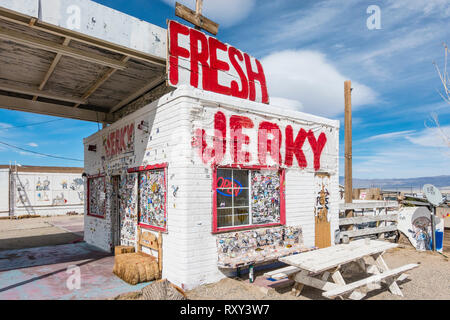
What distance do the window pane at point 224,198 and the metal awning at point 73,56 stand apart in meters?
3.20

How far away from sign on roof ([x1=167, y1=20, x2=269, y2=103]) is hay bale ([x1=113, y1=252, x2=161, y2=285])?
149 inches

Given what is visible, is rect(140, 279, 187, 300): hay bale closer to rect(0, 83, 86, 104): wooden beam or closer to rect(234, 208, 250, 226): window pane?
rect(234, 208, 250, 226): window pane

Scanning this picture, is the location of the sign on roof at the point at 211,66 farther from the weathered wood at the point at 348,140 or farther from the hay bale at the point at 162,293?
the hay bale at the point at 162,293

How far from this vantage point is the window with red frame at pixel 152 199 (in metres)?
6.44

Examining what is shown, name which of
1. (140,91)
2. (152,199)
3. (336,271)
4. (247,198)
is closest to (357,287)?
(336,271)

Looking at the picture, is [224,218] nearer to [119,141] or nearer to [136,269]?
[136,269]

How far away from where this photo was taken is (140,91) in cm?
914

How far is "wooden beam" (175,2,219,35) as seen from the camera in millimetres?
7535

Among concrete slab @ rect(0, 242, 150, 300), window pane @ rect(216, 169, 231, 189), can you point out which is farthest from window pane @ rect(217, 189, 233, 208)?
concrete slab @ rect(0, 242, 150, 300)

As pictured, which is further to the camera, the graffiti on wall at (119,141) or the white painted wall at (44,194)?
the white painted wall at (44,194)

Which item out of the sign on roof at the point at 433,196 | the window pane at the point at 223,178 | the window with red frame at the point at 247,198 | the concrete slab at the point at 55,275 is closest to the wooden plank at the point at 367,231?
the sign on roof at the point at 433,196

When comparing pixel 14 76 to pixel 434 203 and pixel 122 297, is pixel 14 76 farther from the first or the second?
pixel 434 203

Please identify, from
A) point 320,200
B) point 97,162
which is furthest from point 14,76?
point 320,200
